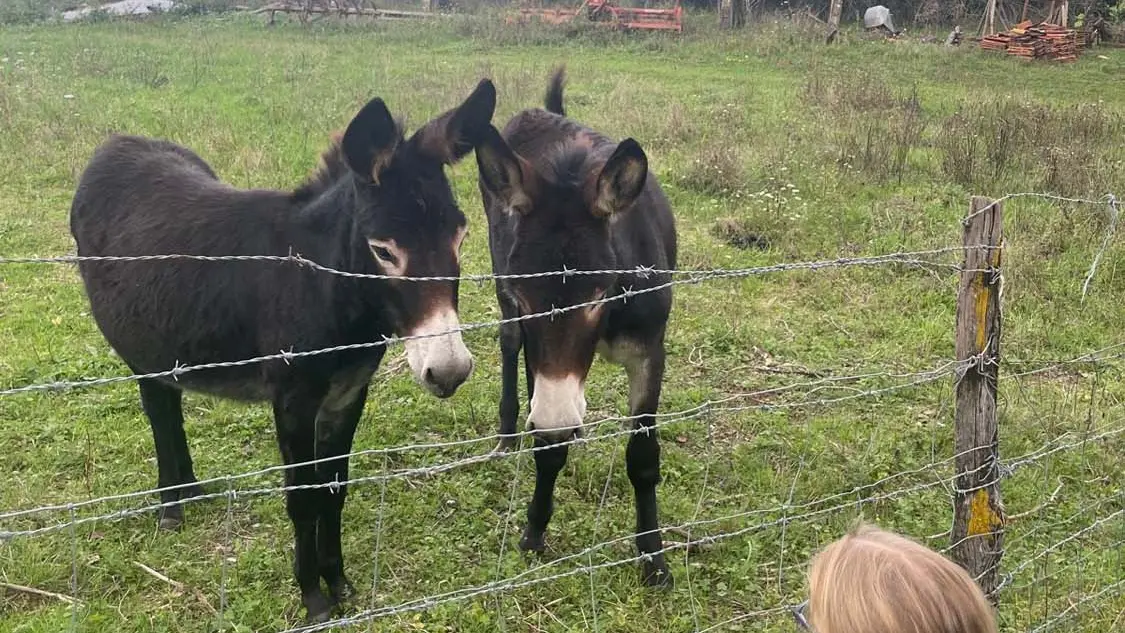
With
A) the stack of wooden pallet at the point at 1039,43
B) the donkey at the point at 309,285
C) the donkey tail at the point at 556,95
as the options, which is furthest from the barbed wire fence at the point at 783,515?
the stack of wooden pallet at the point at 1039,43

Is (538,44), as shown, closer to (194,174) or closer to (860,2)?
(860,2)

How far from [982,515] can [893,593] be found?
1.42 m

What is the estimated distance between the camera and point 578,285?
308cm

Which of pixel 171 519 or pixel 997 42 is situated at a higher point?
pixel 997 42

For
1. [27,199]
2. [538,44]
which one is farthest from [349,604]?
[538,44]

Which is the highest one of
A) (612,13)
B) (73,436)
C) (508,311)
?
(612,13)

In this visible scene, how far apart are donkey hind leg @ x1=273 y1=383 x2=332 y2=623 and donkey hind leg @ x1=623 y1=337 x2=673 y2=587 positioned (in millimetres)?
1315

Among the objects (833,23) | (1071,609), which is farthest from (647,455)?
(833,23)

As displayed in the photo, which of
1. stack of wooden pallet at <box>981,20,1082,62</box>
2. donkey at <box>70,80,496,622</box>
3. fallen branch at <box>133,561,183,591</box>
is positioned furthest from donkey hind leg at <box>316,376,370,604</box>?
stack of wooden pallet at <box>981,20,1082,62</box>

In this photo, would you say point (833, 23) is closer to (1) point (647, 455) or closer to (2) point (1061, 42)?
(2) point (1061, 42)

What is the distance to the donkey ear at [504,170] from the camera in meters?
3.23

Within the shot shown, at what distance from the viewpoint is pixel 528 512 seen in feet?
13.4

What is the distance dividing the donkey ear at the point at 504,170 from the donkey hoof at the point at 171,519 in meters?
2.28

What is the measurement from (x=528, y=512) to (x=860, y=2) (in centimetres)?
2609
